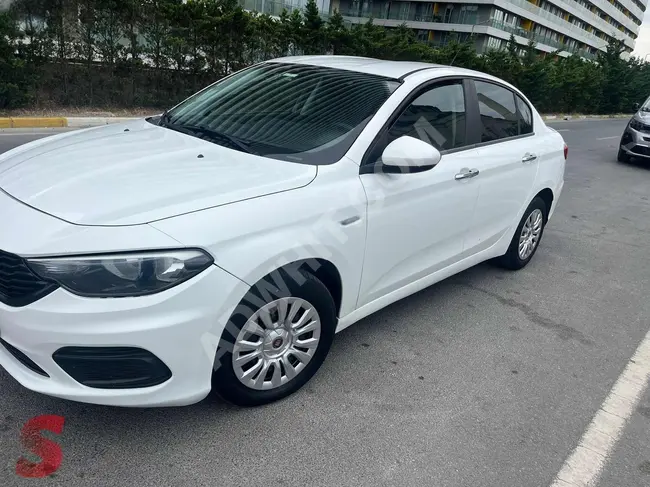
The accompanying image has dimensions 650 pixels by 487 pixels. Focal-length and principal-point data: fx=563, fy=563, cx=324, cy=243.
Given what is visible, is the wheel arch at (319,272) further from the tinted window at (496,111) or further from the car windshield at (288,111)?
the tinted window at (496,111)

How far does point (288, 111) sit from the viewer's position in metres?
3.29

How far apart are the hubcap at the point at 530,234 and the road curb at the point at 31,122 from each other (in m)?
8.72

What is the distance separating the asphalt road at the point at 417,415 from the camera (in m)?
2.36

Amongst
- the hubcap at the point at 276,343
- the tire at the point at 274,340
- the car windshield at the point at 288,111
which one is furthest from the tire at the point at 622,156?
the hubcap at the point at 276,343

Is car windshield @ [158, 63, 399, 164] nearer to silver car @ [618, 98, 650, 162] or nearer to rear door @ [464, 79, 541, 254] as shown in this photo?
rear door @ [464, 79, 541, 254]

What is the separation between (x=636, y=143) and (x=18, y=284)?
1280 cm

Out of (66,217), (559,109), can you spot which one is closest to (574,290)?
(66,217)

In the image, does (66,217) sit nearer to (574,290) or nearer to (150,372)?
(150,372)

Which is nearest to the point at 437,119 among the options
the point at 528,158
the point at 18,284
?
the point at 528,158

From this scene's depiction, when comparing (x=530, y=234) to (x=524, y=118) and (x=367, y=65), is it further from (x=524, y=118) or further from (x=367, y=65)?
(x=367, y=65)

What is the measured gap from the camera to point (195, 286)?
2.16 meters

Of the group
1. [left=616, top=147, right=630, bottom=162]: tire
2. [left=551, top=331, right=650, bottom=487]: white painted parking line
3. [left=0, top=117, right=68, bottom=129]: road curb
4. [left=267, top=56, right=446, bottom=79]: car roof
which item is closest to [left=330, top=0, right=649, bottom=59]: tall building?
[left=616, top=147, right=630, bottom=162]: tire

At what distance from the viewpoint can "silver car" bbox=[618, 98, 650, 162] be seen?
11.9 metres

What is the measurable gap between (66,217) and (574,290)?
13.2ft
